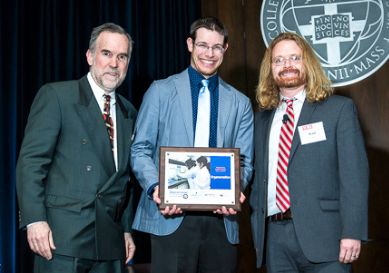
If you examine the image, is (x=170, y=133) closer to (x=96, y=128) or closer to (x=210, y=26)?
(x=96, y=128)

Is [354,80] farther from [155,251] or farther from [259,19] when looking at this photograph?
[155,251]

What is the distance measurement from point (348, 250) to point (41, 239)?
4.75ft

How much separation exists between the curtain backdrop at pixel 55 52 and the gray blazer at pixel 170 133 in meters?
1.43

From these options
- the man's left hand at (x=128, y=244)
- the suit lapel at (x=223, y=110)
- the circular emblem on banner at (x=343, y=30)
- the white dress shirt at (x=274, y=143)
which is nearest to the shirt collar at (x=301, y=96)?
the white dress shirt at (x=274, y=143)

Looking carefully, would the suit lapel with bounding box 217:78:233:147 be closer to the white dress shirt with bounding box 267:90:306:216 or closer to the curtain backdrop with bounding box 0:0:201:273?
the white dress shirt with bounding box 267:90:306:216

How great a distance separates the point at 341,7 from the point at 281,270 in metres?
2.62

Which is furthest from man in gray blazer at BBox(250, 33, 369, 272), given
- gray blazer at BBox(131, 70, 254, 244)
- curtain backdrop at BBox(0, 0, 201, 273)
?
curtain backdrop at BBox(0, 0, 201, 273)

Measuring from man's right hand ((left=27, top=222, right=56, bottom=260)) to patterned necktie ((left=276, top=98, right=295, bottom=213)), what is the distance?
3.78 feet

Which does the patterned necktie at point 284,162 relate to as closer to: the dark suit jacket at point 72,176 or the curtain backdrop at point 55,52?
the dark suit jacket at point 72,176

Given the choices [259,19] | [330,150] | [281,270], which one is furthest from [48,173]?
[259,19]

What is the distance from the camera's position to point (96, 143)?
2154 millimetres

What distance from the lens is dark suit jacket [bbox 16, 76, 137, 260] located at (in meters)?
2.01

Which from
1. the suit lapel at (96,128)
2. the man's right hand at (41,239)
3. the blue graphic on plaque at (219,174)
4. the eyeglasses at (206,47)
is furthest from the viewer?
the eyeglasses at (206,47)

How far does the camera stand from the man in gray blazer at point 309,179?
2.02m
